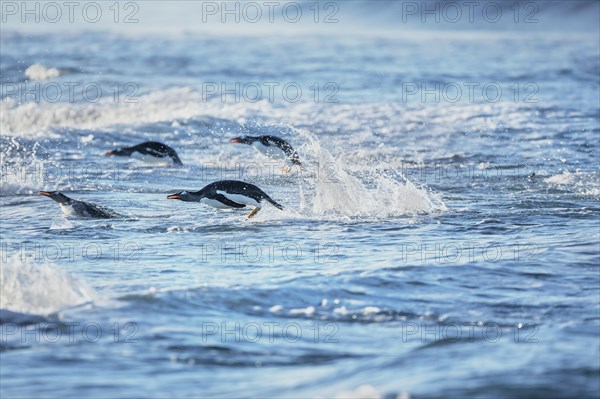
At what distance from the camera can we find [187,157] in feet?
52.6

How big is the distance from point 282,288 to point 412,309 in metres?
0.96

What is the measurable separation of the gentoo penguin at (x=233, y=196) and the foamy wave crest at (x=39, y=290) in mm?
3286

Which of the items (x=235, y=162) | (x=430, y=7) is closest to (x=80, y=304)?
(x=235, y=162)

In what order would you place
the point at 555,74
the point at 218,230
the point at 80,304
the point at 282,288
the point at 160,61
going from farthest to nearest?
the point at 160,61, the point at 555,74, the point at 218,230, the point at 282,288, the point at 80,304

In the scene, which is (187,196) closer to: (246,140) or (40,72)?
(246,140)

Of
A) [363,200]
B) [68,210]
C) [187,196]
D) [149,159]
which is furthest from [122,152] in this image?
[363,200]

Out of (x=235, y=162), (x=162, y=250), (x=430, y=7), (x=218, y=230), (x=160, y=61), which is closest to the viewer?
(x=162, y=250)

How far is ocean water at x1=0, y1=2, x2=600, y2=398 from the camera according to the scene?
581 cm

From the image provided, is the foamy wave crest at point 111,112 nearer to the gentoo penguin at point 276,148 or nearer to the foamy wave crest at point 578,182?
the gentoo penguin at point 276,148

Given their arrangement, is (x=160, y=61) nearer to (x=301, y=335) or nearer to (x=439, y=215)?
(x=439, y=215)

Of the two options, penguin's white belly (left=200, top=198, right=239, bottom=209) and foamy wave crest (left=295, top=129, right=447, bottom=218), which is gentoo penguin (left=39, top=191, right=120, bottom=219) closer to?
penguin's white belly (left=200, top=198, right=239, bottom=209)

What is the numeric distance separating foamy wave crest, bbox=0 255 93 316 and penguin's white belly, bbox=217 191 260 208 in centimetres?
325
